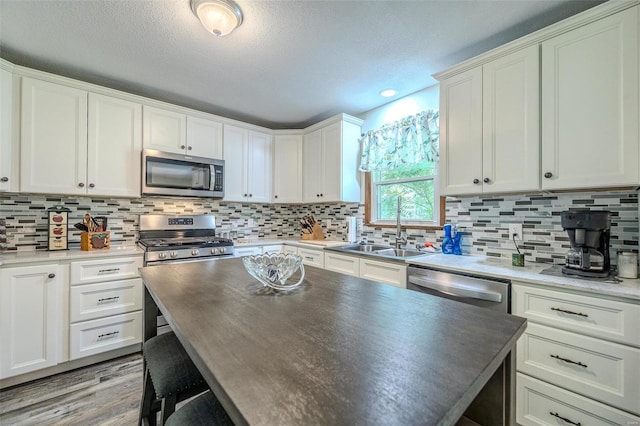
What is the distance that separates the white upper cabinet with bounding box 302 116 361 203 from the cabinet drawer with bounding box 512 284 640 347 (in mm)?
1906

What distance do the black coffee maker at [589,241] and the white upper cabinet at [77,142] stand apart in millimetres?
3359

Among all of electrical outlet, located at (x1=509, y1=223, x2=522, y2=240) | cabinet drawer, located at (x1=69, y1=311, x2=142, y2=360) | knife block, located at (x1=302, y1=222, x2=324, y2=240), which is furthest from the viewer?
knife block, located at (x1=302, y1=222, x2=324, y2=240)

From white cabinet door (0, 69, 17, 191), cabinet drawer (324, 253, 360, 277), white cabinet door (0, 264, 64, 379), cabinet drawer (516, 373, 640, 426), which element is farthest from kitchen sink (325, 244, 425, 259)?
white cabinet door (0, 69, 17, 191)

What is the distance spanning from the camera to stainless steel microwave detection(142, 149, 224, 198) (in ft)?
8.60

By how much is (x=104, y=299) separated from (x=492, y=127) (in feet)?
10.6

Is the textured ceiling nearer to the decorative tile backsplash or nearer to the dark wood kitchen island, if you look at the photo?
the decorative tile backsplash

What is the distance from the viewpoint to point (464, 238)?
2.33 metres

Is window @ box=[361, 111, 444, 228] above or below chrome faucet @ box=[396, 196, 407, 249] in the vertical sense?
above

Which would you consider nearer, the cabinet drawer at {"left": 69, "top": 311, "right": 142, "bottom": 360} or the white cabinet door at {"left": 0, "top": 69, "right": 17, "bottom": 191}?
the white cabinet door at {"left": 0, "top": 69, "right": 17, "bottom": 191}

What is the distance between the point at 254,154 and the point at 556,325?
3125 millimetres

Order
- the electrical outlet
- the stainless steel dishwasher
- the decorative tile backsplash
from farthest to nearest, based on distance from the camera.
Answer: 1. the electrical outlet
2. the decorative tile backsplash
3. the stainless steel dishwasher

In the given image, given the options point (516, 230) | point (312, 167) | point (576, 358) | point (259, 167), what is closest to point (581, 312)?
point (576, 358)

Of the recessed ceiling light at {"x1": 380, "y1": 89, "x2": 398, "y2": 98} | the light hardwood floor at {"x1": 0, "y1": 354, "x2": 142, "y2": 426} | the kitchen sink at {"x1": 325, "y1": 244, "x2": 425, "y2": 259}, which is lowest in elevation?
the light hardwood floor at {"x1": 0, "y1": 354, "x2": 142, "y2": 426}

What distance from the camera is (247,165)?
3.35 metres
